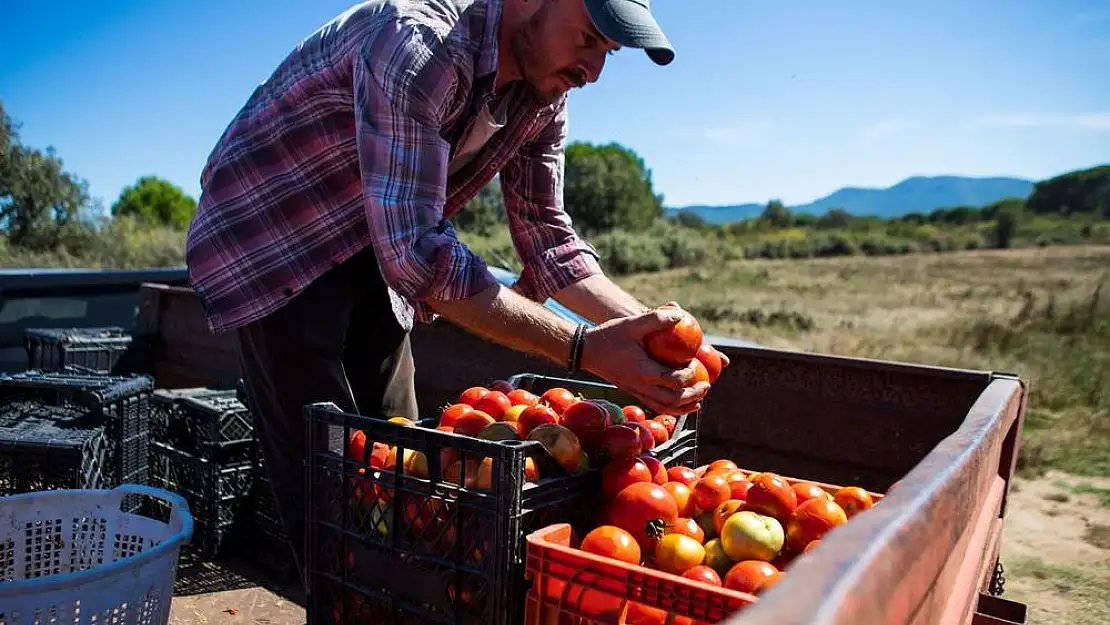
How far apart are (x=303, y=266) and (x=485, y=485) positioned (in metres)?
1.09

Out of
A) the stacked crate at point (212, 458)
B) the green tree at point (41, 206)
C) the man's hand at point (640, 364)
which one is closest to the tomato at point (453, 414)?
the man's hand at point (640, 364)

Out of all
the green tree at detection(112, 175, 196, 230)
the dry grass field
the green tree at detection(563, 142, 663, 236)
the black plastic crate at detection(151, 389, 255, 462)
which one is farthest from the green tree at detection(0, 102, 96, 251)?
the green tree at detection(112, 175, 196, 230)

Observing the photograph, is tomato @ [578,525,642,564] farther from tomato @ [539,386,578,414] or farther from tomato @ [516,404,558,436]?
tomato @ [539,386,578,414]

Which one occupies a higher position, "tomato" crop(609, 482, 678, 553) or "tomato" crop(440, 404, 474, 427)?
"tomato" crop(440, 404, 474, 427)

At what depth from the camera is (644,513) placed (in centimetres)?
196

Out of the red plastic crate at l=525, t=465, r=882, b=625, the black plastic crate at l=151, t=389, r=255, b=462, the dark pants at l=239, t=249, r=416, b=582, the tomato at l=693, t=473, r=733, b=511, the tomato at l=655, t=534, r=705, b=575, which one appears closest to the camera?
the red plastic crate at l=525, t=465, r=882, b=625

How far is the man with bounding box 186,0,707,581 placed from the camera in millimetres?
2188

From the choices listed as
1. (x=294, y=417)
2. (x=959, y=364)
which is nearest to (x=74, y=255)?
(x=959, y=364)

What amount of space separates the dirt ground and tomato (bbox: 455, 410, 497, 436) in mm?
1901

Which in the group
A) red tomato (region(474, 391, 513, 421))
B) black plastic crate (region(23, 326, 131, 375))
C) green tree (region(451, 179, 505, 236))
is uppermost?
green tree (region(451, 179, 505, 236))

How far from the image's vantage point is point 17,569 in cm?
222

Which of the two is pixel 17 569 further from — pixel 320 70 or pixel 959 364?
pixel 959 364

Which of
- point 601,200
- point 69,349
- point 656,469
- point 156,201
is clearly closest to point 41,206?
point 69,349

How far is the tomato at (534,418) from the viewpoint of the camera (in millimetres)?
2223
